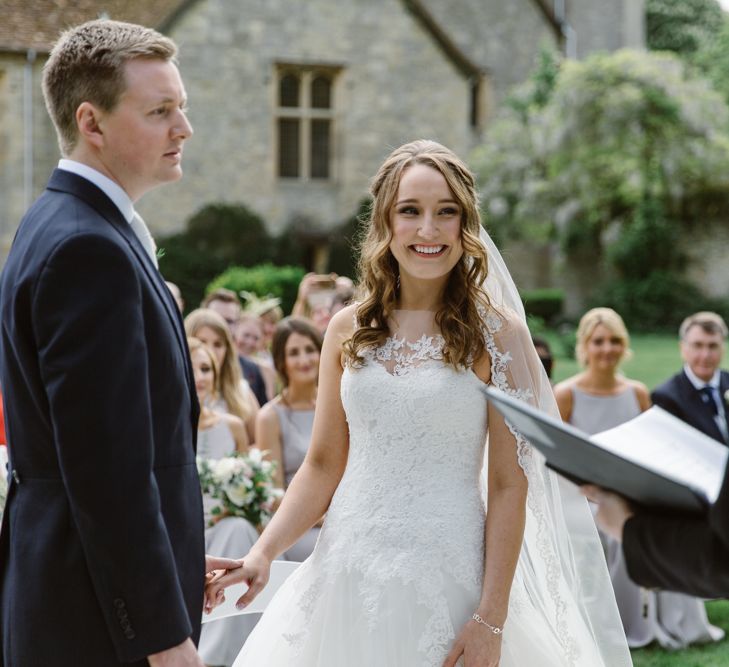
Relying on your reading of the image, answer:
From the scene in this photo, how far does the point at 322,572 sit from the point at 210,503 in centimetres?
267

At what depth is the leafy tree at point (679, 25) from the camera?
46.2m

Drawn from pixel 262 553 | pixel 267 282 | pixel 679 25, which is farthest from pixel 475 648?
pixel 679 25

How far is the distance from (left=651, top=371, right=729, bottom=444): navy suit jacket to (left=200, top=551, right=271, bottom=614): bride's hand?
14.3 ft

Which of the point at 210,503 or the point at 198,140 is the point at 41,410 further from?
the point at 198,140

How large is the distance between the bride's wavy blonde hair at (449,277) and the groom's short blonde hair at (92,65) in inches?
41.2

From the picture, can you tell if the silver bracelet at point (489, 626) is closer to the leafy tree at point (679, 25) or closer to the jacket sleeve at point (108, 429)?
the jacket sleeve at point (108, 429)

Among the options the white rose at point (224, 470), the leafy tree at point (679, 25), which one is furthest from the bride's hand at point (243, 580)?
the leafy tree at point (679, 25)

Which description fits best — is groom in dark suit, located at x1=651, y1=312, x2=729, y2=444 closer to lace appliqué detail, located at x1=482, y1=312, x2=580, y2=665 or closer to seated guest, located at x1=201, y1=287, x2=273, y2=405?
seated guest, located at x1=201, y1=287, x2=273, y2=405

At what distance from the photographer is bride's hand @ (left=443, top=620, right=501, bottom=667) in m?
2.85

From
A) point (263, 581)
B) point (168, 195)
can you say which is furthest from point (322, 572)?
point (168, 195)

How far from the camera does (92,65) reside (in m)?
2.36

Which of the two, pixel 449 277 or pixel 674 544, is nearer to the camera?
pixel 674 544

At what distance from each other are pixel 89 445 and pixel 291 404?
4048 mm

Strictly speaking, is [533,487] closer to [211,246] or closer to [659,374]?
[659,374]
